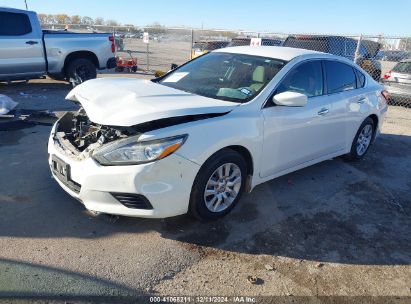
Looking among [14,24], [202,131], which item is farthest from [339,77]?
[14,24]

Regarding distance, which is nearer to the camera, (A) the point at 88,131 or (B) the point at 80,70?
(A) the point at 88,131

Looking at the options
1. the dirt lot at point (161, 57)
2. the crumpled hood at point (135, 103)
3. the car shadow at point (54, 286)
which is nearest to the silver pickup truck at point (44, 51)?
the crumpled hood at point (135, 103)

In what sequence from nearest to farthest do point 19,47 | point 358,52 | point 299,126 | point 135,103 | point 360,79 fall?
point 135,103, point 299,126, point 360,79, point 19,47, point 358,52

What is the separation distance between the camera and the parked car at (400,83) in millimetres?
10562

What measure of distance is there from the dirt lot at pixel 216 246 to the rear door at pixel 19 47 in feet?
17.4

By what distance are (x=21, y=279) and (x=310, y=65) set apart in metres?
3.69

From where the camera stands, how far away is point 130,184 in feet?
9.96

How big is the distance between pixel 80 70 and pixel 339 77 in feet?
25.0

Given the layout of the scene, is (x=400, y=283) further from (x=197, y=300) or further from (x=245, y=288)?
(x=197, y=300)

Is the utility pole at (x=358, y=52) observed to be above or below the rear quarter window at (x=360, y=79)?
below

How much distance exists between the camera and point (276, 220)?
386 cm

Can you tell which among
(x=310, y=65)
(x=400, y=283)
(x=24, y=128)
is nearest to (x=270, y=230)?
(x=400, y=283)

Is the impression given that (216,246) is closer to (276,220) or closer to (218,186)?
(218,186)

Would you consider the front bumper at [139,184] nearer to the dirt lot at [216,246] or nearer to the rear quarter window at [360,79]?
the dirt lot at [216,246]
